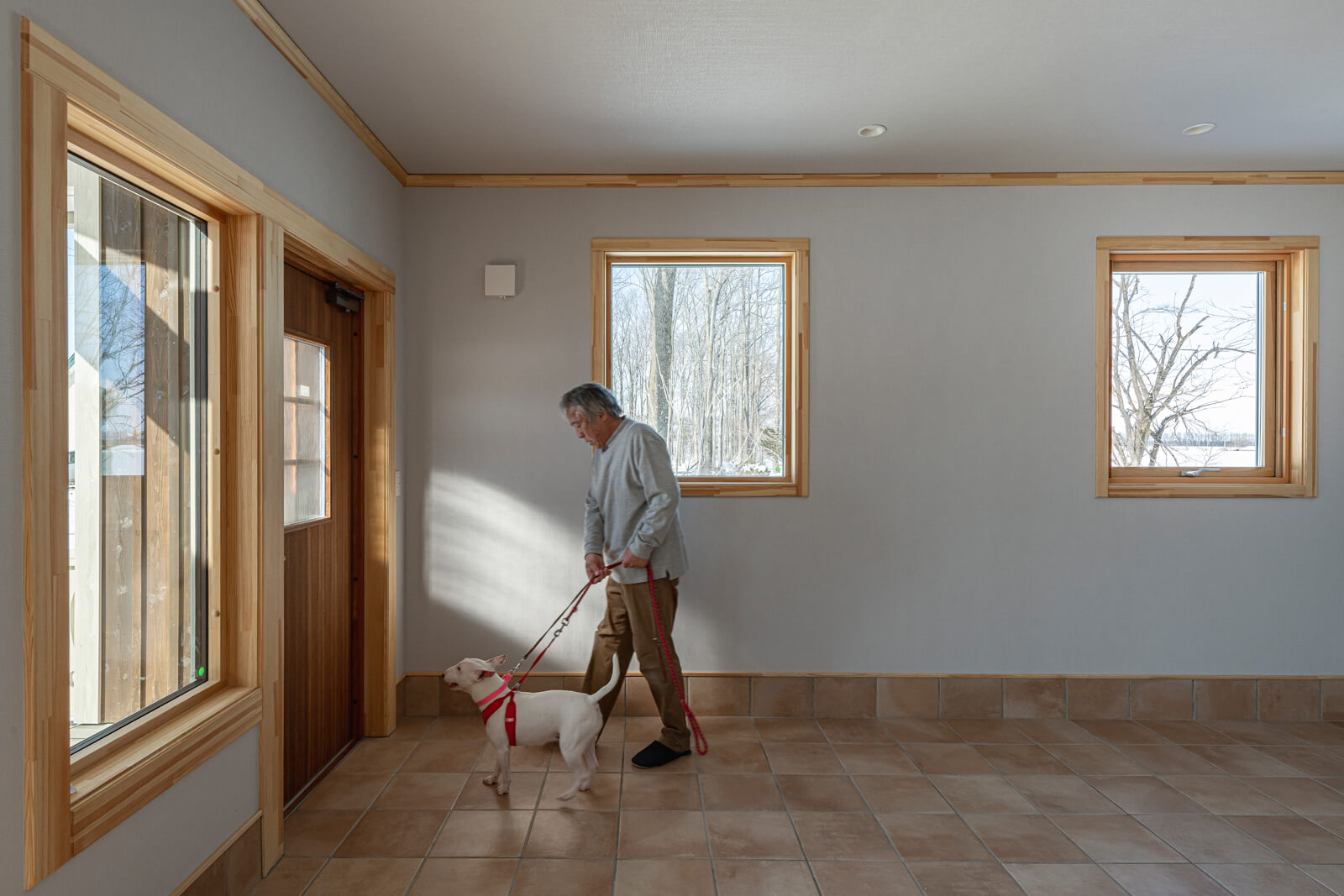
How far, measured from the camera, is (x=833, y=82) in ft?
8.85

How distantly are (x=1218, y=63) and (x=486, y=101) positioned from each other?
8.50 feet

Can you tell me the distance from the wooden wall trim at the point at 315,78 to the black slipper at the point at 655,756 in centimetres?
273

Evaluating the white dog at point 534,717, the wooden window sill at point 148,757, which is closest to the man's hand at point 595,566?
the white dog at point 534,717

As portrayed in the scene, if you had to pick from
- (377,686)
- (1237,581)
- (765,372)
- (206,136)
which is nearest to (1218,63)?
(765,372)

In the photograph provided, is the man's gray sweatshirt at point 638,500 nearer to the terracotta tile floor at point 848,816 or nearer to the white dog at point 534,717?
the white dog at point 534,717

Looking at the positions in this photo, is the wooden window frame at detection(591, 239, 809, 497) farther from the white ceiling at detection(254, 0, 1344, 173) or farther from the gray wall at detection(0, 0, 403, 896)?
the gray wall at detection(0, 0, 403, 896)

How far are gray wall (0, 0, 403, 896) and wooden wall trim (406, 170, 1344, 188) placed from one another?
857mm

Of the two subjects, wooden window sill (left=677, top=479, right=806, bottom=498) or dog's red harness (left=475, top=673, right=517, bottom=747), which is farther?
wooden window sill (left=677, top=479, right=806, bottom=498)

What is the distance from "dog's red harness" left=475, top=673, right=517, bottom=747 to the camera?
2.69 metres

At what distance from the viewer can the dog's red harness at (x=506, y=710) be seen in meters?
2.69

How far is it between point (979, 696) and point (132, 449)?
3.51 metres

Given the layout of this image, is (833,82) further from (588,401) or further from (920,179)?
(588,401)

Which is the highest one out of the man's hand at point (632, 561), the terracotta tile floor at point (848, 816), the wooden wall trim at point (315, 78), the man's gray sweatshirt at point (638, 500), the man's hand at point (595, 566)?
the wooden wall trim at point (315, 78)

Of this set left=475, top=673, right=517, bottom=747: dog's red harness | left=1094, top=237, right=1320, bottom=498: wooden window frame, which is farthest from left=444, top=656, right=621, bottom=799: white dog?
left=1094, top=237, right=1320, bottom=498: wooden window frame
